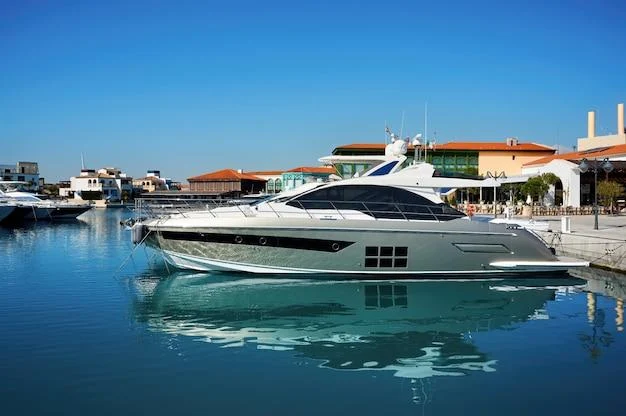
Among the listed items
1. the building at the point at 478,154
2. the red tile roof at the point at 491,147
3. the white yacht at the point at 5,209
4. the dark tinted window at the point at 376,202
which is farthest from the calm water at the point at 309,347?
the red tile roof at the point at 491,147

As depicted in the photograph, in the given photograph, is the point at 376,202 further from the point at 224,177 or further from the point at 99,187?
the point at 99,187

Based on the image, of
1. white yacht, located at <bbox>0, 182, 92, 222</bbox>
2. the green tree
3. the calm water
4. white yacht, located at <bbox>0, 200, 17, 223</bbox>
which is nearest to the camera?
the calm water

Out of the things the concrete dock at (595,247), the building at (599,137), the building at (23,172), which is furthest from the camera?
the building at (23,172)

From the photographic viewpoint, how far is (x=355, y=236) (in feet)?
49.1

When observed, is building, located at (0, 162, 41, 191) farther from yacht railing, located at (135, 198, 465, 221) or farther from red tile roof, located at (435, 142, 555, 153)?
yacht railing, located at (135, 198, 465, 221)

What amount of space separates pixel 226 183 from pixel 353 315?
3698 inches

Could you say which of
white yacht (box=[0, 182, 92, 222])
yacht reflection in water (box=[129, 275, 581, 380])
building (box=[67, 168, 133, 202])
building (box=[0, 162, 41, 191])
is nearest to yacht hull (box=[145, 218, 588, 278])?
yacht reflection in water (box=[129, 275, 581, 380])

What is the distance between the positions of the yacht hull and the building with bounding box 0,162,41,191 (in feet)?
367

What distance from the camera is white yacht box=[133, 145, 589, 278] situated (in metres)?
15.0

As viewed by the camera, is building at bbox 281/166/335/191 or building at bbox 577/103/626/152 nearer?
building at bbox 281/166/335/191

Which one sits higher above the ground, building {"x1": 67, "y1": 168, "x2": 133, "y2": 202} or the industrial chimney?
the industrial chimney

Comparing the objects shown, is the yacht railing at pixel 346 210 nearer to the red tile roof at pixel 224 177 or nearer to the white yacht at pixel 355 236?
the white yacht at pixel 355 236

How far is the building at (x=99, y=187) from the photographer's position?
110250 mm

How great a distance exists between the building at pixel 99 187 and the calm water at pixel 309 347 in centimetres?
10044
